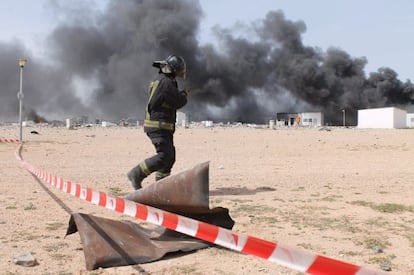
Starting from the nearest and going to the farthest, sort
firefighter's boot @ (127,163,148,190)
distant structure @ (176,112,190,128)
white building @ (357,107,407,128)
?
firefighter's boot @ (127,163,148,190), distant structure @ (176,112,190,128), white building @ (357,107,407,128)

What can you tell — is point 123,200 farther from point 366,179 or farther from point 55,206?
point 366,179

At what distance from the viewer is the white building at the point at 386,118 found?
59.0 metres

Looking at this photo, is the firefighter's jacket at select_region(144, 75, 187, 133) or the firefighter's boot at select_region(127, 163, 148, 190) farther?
the firefighter's boot at select_region(127, 163, 148, 190)

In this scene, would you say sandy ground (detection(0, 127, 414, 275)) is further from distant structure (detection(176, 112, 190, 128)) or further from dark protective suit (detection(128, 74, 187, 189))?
distant structure (detection(176, 112, 190, 128))

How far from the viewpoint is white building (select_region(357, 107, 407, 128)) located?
5902 cm

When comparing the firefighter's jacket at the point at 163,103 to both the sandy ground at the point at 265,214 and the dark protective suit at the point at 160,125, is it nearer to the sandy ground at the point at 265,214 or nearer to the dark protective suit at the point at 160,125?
the dark protective suit at the point at 160,125

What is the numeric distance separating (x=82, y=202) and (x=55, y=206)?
1.20 ft

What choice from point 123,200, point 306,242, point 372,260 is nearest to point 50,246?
point 123,200

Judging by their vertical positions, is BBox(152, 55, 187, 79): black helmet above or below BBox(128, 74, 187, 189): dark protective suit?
above

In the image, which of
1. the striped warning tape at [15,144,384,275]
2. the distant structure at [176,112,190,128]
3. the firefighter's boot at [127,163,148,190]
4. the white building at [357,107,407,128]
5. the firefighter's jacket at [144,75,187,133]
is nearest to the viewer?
the striped warning tape at [15,144,384,275]

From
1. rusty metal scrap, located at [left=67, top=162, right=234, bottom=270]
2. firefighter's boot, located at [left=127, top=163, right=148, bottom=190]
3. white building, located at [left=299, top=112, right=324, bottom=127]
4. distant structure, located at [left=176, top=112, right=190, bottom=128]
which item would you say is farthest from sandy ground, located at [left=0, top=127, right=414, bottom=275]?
white building, located at [left=299, top=112, right=324, bottom=127]

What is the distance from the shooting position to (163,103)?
6.11 metres

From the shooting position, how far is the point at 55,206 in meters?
6.24

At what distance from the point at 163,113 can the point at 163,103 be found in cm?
17
